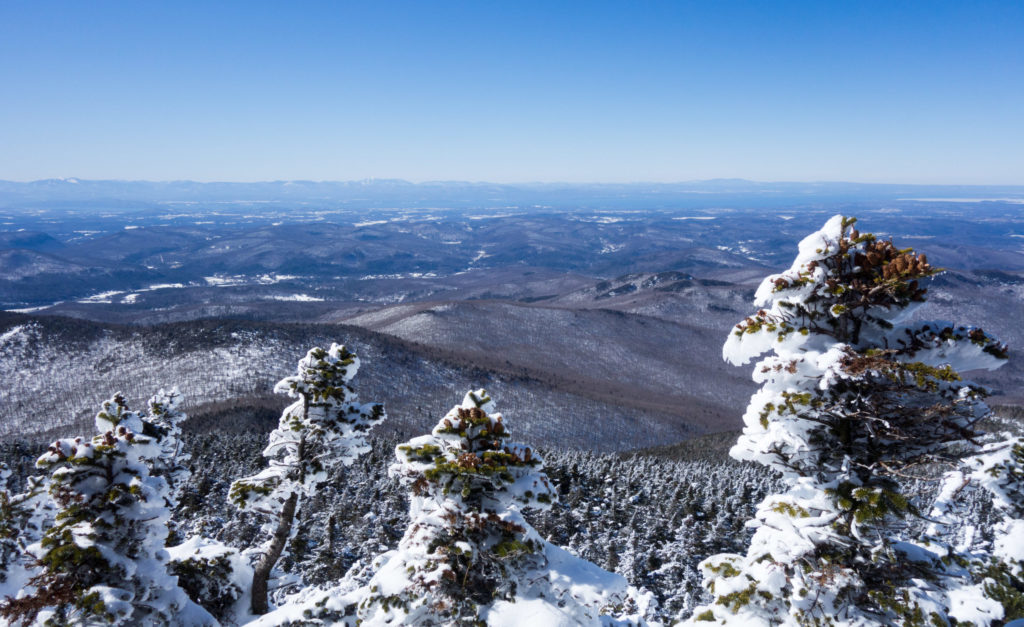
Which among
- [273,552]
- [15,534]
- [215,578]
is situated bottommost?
[215,578]

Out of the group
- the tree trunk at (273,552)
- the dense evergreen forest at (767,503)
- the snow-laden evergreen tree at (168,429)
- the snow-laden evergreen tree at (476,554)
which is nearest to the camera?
the dense evergreen forest at (767,503)

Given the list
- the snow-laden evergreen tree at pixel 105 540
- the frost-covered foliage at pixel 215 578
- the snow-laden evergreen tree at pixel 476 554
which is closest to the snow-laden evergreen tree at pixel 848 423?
the snow-laden evergreen tree at pixel 476 554

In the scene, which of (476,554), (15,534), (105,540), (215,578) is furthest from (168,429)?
→ (476,554)

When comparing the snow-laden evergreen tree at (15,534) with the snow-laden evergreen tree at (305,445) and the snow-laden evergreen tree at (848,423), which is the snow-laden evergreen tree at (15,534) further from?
the snow-laden evergreen tree at (848,423)

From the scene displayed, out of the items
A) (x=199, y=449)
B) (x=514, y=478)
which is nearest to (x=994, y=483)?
(x=514, y=478)

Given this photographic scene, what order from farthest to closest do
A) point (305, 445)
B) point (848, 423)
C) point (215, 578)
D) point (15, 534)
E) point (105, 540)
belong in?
point (305, 445), point (215, 578), point (15, 534), point (105, 540), point (848, 423)

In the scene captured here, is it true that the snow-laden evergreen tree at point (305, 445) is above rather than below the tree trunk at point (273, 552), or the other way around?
above

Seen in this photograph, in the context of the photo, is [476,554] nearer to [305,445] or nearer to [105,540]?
[105,540]

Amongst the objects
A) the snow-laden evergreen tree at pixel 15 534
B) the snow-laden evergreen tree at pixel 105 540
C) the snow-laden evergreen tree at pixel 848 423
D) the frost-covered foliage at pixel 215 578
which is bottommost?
the frost-covered foliage at pixel 215 578
